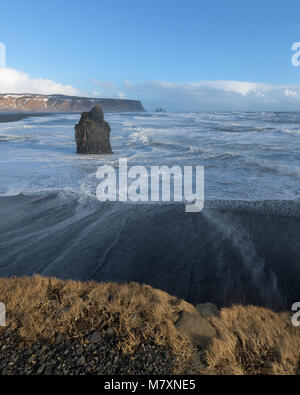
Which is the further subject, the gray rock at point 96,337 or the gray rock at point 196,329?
the gray rock at point 196,329

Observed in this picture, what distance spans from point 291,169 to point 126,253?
13787 millimetres

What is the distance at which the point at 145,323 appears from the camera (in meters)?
3.61

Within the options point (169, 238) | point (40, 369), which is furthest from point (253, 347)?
point (169, 238)

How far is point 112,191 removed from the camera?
39.8ft

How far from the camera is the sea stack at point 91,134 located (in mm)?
22906

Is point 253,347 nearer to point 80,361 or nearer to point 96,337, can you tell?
point 96,337

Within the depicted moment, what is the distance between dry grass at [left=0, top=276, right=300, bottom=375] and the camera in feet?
10.5

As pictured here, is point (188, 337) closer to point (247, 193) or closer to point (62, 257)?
point (62, 257)

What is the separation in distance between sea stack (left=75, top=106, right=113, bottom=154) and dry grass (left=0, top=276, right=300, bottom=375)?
19.8m

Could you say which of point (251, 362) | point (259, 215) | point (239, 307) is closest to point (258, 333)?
point (251, 362)

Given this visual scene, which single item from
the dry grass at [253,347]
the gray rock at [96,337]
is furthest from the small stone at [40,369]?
the dry grass at [253,347]

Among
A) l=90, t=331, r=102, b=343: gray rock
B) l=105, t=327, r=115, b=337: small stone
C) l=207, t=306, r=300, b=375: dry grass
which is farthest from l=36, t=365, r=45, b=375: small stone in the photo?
l=207, t=306, r=300, b=375: dry grass

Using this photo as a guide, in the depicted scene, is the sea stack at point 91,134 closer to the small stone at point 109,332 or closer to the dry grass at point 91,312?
the dry grass at point 91,312

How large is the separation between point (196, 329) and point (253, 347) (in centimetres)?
78
